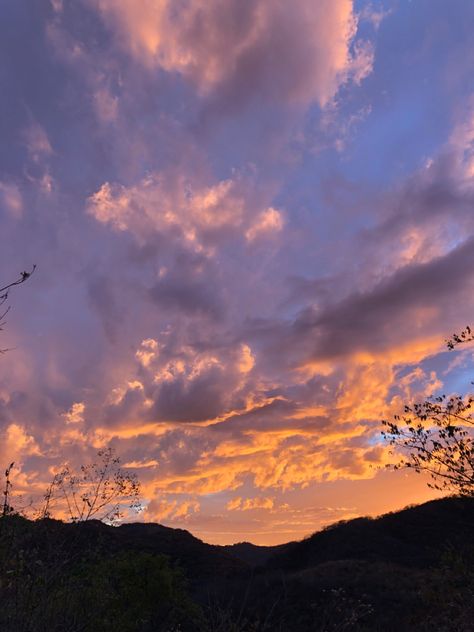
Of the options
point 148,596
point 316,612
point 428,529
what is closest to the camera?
point 148,596

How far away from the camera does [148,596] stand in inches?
1316

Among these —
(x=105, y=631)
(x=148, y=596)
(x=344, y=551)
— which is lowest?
(x=105, y=631)

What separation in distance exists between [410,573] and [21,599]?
225ft

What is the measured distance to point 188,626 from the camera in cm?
5094

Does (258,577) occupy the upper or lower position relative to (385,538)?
lower

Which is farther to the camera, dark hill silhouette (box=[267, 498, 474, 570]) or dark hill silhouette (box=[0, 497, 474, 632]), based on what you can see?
dark hill silhouette (box=[267, 498, 474, 570])

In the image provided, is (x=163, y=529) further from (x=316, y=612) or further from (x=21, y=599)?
(x=21, y=599)

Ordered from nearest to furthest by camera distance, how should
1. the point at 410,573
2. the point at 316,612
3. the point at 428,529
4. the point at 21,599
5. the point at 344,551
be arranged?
1. the point at 21,599
2. the point at 316,612
3. the point at 410,573
4. the point at 344,551
5. the point at 428,529

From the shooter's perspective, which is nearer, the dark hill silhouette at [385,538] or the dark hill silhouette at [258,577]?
the dark hill silhouette at [258,577]

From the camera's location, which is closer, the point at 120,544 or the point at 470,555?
the point at 470,555

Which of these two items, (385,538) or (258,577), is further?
(385,538)

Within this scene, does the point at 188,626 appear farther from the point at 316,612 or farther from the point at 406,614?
the point at 406,614

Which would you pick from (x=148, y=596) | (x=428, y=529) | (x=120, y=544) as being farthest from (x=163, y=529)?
(x=148, y=596)

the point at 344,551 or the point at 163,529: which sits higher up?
the point at 163,529
